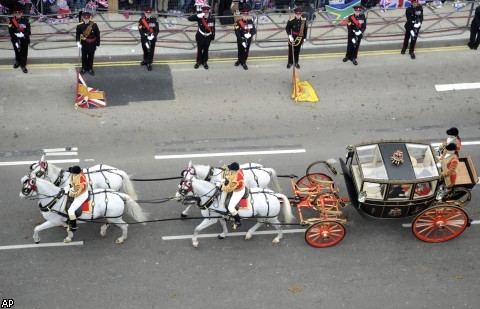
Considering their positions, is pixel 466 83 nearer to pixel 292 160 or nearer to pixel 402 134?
pixel 402 134

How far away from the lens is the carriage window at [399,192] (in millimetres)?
12211

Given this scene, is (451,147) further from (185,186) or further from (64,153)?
(64,153)

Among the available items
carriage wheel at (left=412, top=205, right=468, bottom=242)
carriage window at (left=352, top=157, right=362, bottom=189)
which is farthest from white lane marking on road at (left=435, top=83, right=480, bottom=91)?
carriage window at (left=352, top=157, right=362, bottom=189)

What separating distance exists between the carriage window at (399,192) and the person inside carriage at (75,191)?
18.8ft

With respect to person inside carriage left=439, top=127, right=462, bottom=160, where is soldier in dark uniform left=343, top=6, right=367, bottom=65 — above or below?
above

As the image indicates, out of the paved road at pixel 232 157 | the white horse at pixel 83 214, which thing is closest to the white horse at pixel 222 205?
the paved road at pixel 232 157

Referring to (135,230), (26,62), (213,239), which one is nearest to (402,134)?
(213,239)

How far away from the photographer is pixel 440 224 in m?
12.8

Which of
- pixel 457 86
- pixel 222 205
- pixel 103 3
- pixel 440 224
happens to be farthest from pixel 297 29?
pixel 222 205

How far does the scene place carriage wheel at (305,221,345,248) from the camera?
1258cm

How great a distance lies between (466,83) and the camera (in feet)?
60.0

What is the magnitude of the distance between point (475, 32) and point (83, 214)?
13699 millimetres

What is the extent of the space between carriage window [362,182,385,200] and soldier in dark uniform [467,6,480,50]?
9371 mm

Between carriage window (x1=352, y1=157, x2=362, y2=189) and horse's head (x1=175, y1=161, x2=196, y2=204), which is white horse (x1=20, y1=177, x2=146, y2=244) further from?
carriage window (x1=352, y1=157, x2=362, y2=189)
